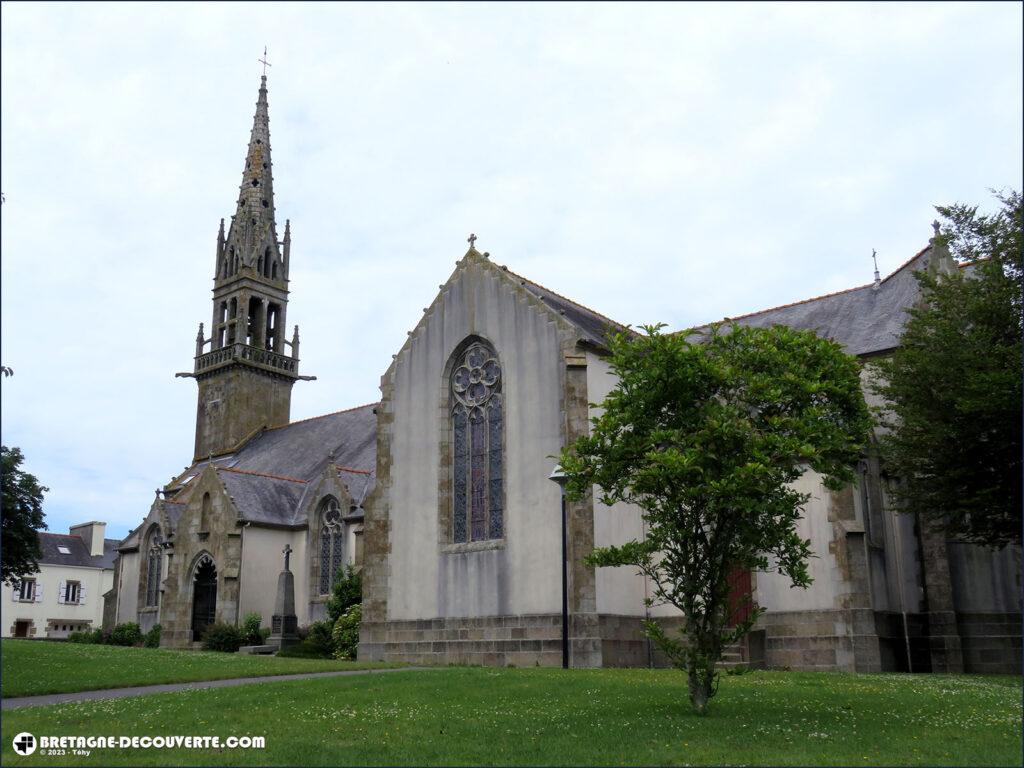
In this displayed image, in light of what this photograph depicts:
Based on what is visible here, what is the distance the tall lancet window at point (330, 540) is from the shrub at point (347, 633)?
659 cm

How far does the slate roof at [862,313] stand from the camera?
2933 cm

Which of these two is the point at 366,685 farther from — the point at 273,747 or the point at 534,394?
the point at 534,394

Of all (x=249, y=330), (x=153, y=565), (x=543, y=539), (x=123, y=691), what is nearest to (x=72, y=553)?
(x=249, y=330)

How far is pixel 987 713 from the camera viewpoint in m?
13.5

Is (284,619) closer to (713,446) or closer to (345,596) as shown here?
(345,596)

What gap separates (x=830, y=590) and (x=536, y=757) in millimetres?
15633

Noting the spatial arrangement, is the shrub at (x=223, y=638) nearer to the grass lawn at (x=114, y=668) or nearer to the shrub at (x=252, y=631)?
the shrub at (x=252, y=631)

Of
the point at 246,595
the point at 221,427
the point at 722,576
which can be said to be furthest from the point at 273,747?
the point at 221,427

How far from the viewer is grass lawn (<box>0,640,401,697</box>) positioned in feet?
58.0

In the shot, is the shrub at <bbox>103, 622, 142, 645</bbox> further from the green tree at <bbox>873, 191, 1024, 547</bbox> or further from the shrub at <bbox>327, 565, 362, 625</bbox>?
the green tree at <bbox>873, 191, 1024, 547</bbox>

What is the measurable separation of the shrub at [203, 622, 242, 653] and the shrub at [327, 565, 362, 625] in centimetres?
510

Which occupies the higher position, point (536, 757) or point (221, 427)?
point (221, 427)

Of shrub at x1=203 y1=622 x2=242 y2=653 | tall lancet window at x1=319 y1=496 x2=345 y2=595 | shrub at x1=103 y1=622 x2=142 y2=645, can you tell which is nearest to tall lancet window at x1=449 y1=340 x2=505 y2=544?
tall lancet window at x1=319 y1=496 x2=345 y2=595

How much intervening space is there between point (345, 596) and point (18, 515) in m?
11.4
